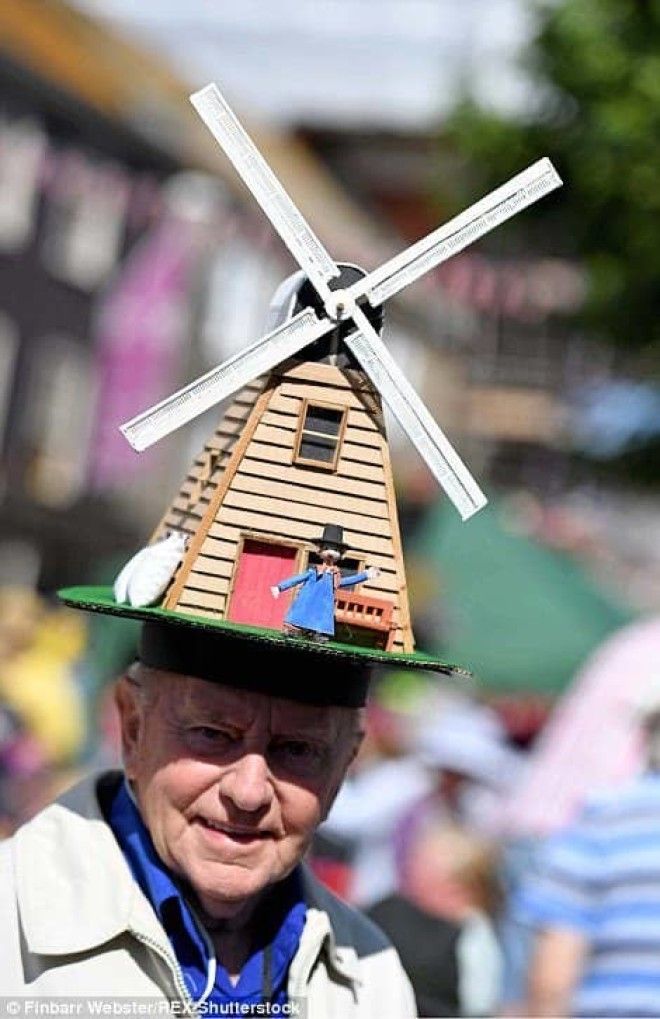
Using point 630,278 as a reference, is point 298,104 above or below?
above

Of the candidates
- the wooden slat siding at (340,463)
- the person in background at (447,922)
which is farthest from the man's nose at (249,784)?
the person in background at (447,922)

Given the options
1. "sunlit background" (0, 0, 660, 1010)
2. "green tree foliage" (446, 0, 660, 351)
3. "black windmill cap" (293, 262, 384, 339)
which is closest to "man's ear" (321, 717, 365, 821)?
"black windmill cap" (293, 262, 384, 339)

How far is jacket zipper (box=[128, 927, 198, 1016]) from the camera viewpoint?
104 inches

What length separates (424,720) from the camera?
415 inches

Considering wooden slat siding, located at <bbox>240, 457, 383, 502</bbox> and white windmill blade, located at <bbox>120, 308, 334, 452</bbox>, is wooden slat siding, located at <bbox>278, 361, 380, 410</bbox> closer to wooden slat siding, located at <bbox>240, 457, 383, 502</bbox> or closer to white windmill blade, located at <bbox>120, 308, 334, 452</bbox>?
white windmill blade, located at <bbox>120, 308, 334, 452</bbox>

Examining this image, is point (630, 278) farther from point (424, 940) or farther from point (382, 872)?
point (424, 940)

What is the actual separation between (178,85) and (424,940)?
76.3 feet

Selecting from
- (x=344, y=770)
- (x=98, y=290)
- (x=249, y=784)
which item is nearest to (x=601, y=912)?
(x=344, y=770)

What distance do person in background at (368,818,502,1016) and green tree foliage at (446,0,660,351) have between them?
7131mm

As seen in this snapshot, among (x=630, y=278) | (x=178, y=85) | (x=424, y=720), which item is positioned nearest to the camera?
(x=424, y=720)

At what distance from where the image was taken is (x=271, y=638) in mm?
2582

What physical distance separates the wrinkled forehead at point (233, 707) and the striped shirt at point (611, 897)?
175cm

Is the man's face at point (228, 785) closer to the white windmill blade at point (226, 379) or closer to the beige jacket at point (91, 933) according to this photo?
the beige jacket at point (91, 933)

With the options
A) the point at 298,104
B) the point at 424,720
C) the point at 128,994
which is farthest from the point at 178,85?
the point at 128,994
